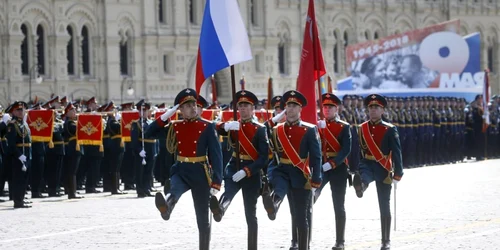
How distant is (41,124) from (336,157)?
31.2ft

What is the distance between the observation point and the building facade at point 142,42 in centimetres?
4328

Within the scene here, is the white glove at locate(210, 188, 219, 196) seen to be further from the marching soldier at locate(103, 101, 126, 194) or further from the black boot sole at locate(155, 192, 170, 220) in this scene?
the marching soldier at locate(103, 101, 126, 194)

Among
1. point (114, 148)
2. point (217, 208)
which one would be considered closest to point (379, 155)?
point (217, 208)

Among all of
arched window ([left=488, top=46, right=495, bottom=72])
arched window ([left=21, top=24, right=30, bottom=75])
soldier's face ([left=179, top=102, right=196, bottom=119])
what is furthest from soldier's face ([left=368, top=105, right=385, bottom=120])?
arched window ([left=488, top=46, right=495, bottom=72])

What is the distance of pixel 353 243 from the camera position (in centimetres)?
1402

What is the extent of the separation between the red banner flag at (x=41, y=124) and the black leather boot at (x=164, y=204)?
34.2 feet

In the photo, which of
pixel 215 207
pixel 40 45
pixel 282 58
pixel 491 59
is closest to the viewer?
pixel 215 207

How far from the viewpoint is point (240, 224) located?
16.3m

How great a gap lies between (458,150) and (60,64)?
16.0 meters

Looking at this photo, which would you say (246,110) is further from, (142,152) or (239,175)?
(142,152)

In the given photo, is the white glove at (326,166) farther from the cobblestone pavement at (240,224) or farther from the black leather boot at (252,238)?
the black leather boot at (252,238)

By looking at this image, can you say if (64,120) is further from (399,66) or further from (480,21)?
(480,21)

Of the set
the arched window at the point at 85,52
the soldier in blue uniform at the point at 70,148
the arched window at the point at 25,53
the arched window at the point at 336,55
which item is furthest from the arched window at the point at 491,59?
the soldier in blue uniform at the point at 70,148

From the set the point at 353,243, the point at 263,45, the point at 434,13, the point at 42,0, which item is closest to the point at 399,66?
the point at 263,45
